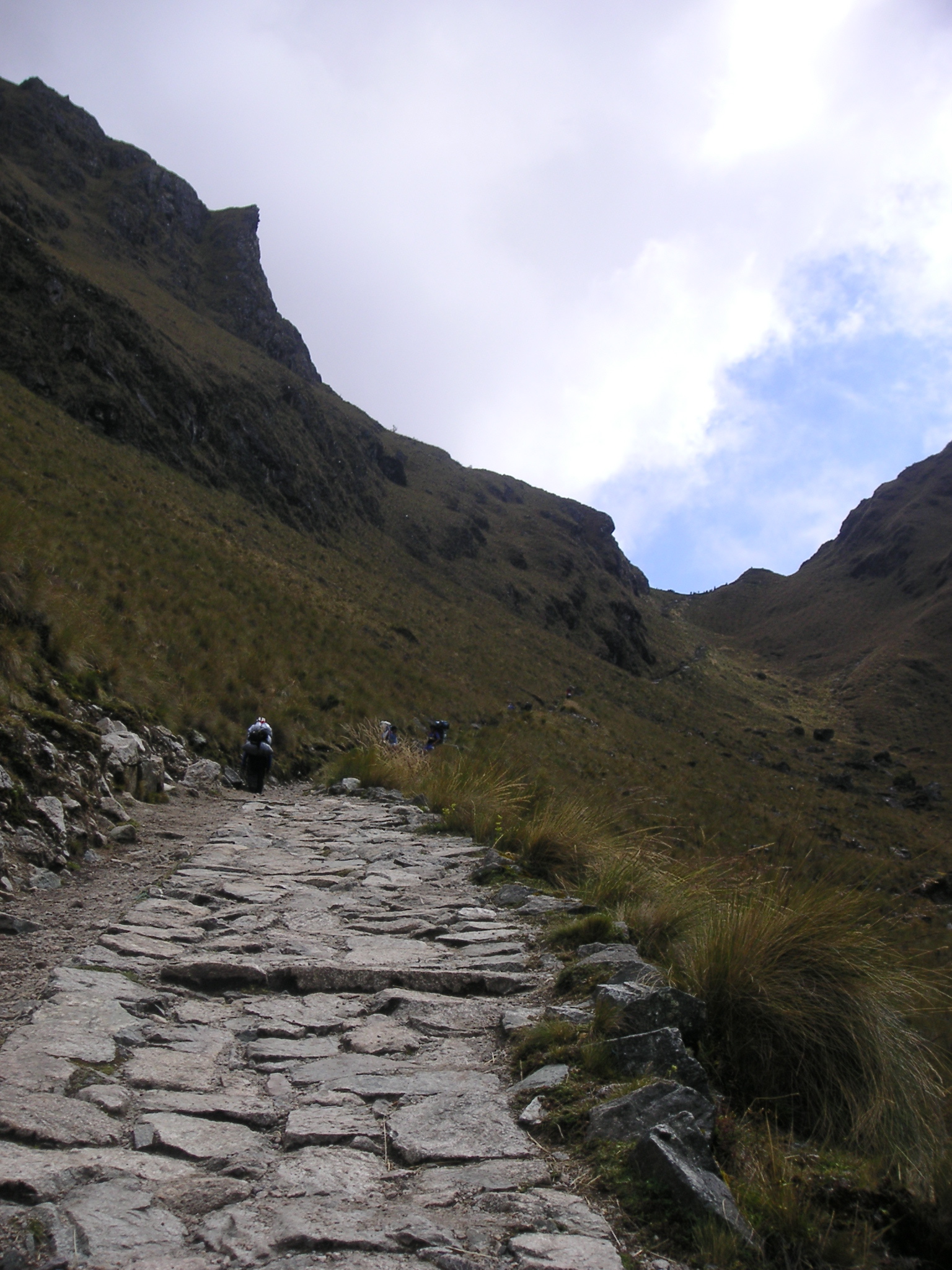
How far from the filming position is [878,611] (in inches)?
4466

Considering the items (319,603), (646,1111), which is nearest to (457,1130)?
(646,1111)

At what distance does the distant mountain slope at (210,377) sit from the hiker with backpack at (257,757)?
3352 cm

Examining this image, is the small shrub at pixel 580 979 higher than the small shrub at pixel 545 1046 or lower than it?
higher

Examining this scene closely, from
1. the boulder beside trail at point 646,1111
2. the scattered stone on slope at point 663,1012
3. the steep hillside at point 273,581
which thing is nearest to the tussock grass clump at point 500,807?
the steep hillside at point 273,581

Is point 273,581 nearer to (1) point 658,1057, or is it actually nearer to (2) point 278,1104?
(2) point 278,1104

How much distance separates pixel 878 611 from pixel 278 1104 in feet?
419

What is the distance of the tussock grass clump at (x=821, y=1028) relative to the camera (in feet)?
9.18

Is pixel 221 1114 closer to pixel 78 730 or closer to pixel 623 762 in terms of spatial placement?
pixel 78 730

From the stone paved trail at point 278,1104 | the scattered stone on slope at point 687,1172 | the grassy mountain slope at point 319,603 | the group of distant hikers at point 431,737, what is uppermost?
the grassy mountain slope at point 319,603

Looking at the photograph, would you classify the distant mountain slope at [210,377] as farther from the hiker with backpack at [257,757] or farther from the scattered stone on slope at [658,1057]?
the scattered stone on slope at [658,1057]

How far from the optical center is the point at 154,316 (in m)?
54.4

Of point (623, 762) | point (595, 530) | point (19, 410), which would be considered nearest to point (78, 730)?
point (623, 762)

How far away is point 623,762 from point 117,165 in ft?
271

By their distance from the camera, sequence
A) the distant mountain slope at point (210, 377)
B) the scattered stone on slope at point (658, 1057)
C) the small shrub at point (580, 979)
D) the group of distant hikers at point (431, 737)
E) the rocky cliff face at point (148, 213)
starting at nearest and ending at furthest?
1. the scattered stone on slope at point (658, 1057)
2. the small shrub at point (580, 979)
3. the group of distant hikers at point (431, 737)
4. the distant mountain slope at point (210, 377)
5. the rocky cliff face at point (148, 213)
